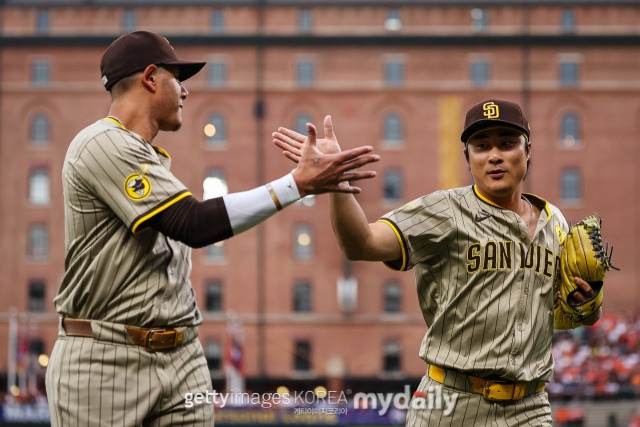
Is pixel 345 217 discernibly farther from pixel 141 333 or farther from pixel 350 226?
pixel 141 333

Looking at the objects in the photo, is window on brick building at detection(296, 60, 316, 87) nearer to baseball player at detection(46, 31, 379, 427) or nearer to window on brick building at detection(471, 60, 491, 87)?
window on brick building at detection(471, 60, 491, 87)

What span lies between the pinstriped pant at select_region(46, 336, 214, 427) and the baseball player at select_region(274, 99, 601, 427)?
0.96m

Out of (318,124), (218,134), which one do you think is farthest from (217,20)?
(318,124)

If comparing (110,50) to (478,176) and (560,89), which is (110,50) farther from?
(560,89)

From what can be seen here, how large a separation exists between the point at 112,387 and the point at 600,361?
112 ft

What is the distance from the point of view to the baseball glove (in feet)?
12.9

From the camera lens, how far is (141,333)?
11.2 ft

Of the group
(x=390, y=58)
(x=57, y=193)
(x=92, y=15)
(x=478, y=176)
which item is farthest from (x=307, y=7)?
(x=478, y=176)

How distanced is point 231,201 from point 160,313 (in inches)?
22.9

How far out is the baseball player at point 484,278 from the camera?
3736mm

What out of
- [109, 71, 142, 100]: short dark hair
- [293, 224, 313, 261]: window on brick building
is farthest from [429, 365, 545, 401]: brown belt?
[293, 224, 313, 261]: window on brick building

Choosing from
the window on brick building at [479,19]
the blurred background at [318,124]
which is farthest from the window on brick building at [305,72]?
the window on brick building at [479,19]

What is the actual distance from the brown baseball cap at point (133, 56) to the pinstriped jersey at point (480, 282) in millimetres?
1254

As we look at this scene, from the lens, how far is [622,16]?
4316 cm
